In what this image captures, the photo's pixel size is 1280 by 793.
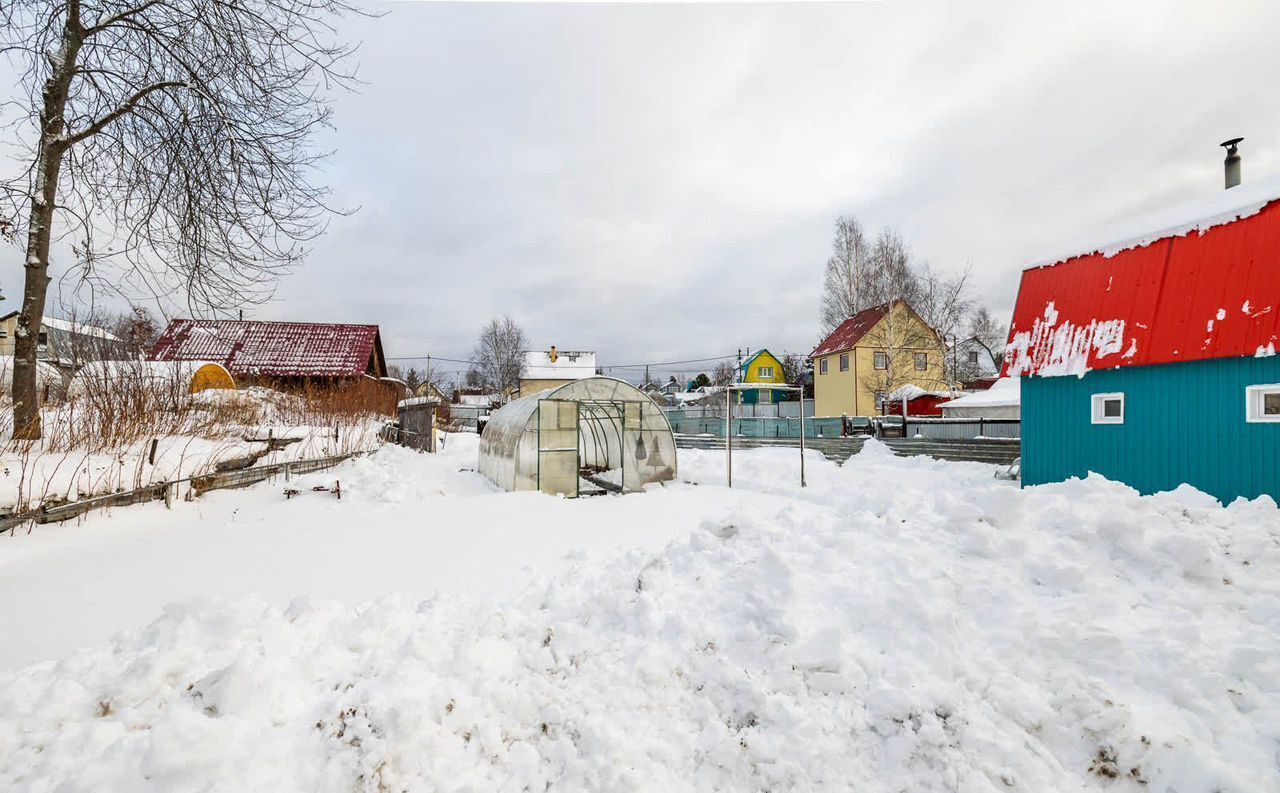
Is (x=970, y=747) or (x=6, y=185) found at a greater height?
(x=6, y=185)

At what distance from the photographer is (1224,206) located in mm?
7477

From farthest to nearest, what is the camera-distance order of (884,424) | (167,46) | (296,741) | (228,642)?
1. (884,424)
2. (167,46)
3. (228,642)
4. (296,741)

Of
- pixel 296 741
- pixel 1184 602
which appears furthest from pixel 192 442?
pixel 1184 602

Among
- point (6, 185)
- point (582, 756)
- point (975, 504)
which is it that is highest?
point (6, 185)

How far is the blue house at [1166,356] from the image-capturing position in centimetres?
693

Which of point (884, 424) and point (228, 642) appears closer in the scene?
point (228, 642)

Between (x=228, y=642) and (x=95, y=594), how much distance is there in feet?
7.59

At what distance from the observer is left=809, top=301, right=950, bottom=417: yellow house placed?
2400 centimetres

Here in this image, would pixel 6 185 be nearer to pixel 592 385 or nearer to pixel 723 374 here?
pixel 592 385

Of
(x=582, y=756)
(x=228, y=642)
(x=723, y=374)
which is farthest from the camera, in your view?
(x=723, y=374)

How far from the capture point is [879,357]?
81.6 feet

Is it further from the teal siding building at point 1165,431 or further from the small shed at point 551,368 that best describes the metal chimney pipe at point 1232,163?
the small shed at point 551,368

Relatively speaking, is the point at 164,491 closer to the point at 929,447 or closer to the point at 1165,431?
the point at 1165,431

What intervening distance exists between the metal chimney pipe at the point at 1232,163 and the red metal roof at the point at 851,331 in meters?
13.7
